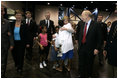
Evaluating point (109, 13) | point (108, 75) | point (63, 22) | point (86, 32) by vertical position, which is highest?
point (109, 13)

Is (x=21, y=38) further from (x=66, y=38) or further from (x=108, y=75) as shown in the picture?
(x=108, y=75)

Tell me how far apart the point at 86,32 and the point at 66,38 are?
30.3 inches

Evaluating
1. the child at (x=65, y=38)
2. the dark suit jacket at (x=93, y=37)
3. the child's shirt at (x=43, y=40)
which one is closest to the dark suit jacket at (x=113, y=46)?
the dark suit jacket at (x=93, y=37)

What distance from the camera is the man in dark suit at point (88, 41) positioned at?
102 inches

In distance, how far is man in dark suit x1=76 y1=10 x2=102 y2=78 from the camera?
2584 mm

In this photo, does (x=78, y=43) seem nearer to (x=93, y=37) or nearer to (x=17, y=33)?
(x=93, y=37)

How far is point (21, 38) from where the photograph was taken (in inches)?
127

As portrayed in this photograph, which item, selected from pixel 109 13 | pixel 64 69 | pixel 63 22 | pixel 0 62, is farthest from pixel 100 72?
pixel 109 13

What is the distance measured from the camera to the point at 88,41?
2660mm

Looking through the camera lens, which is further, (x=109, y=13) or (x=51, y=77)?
(x=109, y=13)

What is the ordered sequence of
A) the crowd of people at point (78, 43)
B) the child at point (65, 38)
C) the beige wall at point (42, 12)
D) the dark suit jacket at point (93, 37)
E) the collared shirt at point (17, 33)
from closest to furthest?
the crowd of people at point (78, 43) → the dark suit jacket at point (93, 37) → the collared shirt at point (17, 33) → the child at point (65, 38) → the beige wall at point (42, 12)

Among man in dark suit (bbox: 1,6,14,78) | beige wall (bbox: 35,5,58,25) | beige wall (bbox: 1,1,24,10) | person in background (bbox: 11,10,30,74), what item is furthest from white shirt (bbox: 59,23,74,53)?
beige wall (bbox: 35,5,58,25)

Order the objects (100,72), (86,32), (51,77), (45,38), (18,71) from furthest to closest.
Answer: (45,38) < (100,72) < (18,71) < (51,77) < (86,32)

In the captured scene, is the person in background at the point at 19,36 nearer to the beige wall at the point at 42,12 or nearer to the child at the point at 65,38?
the child at the point at 65,38
